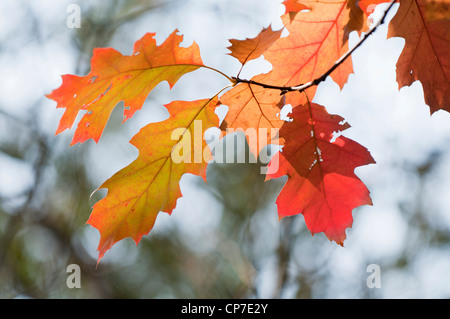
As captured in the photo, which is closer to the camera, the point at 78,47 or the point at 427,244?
the point at 78,47

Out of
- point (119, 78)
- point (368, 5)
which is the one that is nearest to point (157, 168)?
point (119, 78)

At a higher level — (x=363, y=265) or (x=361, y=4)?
(x=361, y=4)

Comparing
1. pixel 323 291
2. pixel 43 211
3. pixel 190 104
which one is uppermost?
pixel 190 104

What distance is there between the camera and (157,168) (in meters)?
0.86

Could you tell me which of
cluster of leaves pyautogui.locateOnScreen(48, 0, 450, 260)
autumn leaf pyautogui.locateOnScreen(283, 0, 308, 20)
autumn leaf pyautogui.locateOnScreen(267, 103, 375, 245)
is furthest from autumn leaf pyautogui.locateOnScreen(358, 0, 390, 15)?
autumn leaf pyautogui.locateOnScreen(267, 103, 375, 245)

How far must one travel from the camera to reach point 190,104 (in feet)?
2.82

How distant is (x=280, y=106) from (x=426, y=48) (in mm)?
325

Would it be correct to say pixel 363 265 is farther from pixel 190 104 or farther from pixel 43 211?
pixel 190 104

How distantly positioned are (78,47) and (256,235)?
7.75ft

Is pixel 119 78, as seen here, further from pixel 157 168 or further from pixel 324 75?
pixel 324 75

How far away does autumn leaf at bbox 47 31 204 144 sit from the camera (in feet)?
2.59

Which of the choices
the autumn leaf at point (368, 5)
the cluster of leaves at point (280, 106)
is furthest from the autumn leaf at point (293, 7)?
the autumn leaf at point (368, 5)
